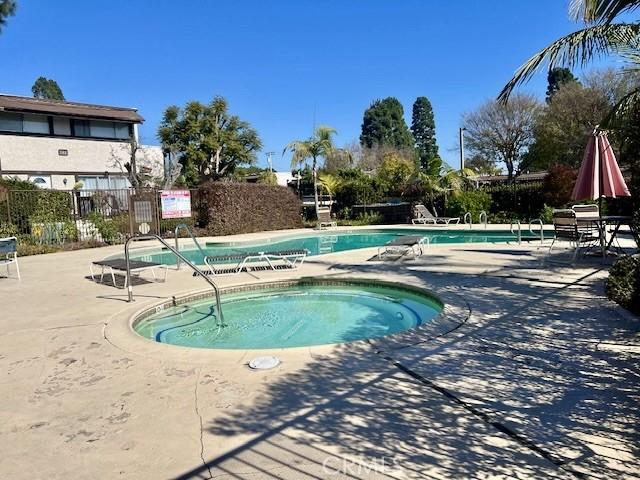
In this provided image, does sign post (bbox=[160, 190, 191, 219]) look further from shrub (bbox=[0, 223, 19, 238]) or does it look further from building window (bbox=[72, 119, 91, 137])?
building window (bbox=[72, 119, 91, 137])

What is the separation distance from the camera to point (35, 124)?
81.1ft

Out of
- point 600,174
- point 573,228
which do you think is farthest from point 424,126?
point 600,174

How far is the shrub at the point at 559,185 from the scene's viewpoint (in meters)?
19.4

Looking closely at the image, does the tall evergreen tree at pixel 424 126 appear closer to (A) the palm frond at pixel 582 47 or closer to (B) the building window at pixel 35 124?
(B) the building window at pixel 35 124

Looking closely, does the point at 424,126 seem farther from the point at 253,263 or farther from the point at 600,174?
the point at 253,263

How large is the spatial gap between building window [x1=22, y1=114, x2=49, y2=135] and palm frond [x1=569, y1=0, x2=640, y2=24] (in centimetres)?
2652

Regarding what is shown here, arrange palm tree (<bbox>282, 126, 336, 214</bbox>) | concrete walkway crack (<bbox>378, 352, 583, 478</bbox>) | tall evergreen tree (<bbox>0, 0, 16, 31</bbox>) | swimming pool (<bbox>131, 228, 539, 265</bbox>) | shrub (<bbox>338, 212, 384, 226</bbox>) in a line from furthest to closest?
1. palm tree (<bbox>282, 126, 336, 214</bbox>)
2. shrub (<bbox>338, 212, 384, 226</bbox>)
3. swimming pool (<bbox>131, 228, 539, 265</bbox>)
4. tall evergreen tree (<bbox>0, 0, 16, 31</bbox>)
5. concrete walkway crack (<bbox>378, 352, 583, 478</bbox>)

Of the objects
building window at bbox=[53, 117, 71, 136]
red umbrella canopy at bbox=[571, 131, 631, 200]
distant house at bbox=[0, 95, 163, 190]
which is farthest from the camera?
building window at bbox=[53, 117, 71, 136]

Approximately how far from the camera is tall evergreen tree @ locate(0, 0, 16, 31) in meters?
10.3

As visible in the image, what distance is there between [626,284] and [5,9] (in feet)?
43.5

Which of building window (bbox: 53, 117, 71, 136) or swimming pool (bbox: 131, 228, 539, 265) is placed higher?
building window (bbox: 53, 117, 71, 136)

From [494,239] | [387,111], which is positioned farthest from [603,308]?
[387,111]

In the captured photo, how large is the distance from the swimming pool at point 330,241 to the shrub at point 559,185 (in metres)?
4.97

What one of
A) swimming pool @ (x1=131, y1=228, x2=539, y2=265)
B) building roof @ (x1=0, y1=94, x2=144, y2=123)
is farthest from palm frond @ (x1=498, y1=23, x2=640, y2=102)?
building roof @ (x1=0, y1=94, x2=144, y2=123)
